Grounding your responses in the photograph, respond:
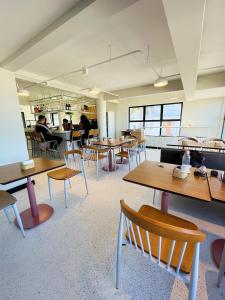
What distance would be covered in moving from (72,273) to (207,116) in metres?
6.89

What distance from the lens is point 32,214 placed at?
1.87 m

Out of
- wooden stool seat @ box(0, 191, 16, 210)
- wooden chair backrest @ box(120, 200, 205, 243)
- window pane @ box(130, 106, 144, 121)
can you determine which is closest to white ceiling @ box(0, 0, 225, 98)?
wooden chair backrest @ box(120, 200, 205, 243)

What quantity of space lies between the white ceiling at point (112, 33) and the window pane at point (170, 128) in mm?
3146

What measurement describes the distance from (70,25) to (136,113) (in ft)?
19.8

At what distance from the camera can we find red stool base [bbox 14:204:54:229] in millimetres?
1745

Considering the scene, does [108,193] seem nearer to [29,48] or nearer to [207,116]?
[29,48]

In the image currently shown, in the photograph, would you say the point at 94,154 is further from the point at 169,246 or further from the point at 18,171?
the point at 169,246

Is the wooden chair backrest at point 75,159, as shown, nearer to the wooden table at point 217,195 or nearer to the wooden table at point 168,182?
the wooden table at point 168,182

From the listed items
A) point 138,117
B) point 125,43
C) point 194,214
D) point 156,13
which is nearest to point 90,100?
point 138,117

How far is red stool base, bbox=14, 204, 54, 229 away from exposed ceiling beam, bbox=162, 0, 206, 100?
276cm

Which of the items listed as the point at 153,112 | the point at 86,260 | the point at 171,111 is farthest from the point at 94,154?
the point at 171,111

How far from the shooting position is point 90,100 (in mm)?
6465

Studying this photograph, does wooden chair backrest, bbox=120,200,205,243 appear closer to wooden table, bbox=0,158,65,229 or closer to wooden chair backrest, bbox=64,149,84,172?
wooden table, bbox=0,158,65,229

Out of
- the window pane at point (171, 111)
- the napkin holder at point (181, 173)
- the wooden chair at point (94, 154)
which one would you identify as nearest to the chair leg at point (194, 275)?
the napkin holder at point (181, 173)
